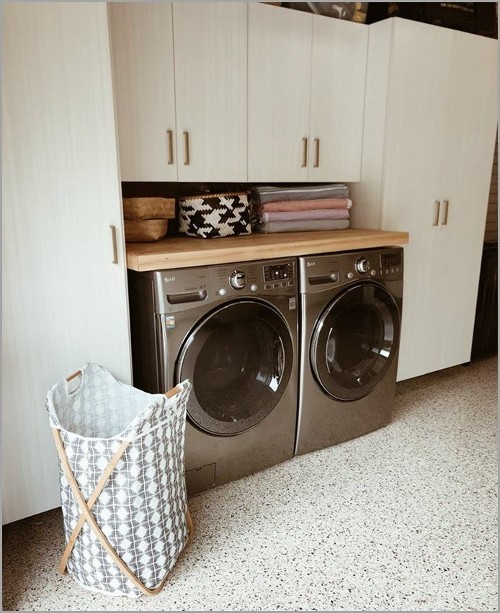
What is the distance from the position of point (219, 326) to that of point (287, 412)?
0.60m

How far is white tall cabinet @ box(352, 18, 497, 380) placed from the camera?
2625 mm

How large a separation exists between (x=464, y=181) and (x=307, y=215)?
1059 mm

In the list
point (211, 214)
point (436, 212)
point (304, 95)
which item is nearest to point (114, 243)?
point (211, 214)

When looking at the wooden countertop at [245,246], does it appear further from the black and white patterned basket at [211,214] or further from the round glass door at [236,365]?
the round glass door at [236,365]

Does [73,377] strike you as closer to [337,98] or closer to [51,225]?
[51,225]

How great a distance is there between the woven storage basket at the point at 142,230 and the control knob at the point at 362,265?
0.94 meters

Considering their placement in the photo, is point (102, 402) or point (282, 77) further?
point (282, 77)

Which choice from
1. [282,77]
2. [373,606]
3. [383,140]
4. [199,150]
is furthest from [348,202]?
[373,606]

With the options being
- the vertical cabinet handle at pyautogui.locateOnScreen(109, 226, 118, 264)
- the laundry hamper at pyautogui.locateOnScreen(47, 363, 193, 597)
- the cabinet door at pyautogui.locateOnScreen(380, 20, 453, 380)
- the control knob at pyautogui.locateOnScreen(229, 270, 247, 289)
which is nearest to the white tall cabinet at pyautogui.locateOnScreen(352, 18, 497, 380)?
the cabinet door at pyautogui.locateOnScreen(380, 20, 453, 380)

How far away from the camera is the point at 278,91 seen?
248 centimetres

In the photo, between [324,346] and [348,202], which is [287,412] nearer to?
[324,346]

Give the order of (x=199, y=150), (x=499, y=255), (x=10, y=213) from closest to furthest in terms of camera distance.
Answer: (x=10, y=213) < (x=199, y=150) < (x=499, y=255)

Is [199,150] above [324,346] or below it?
above

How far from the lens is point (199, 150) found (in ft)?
7.66
